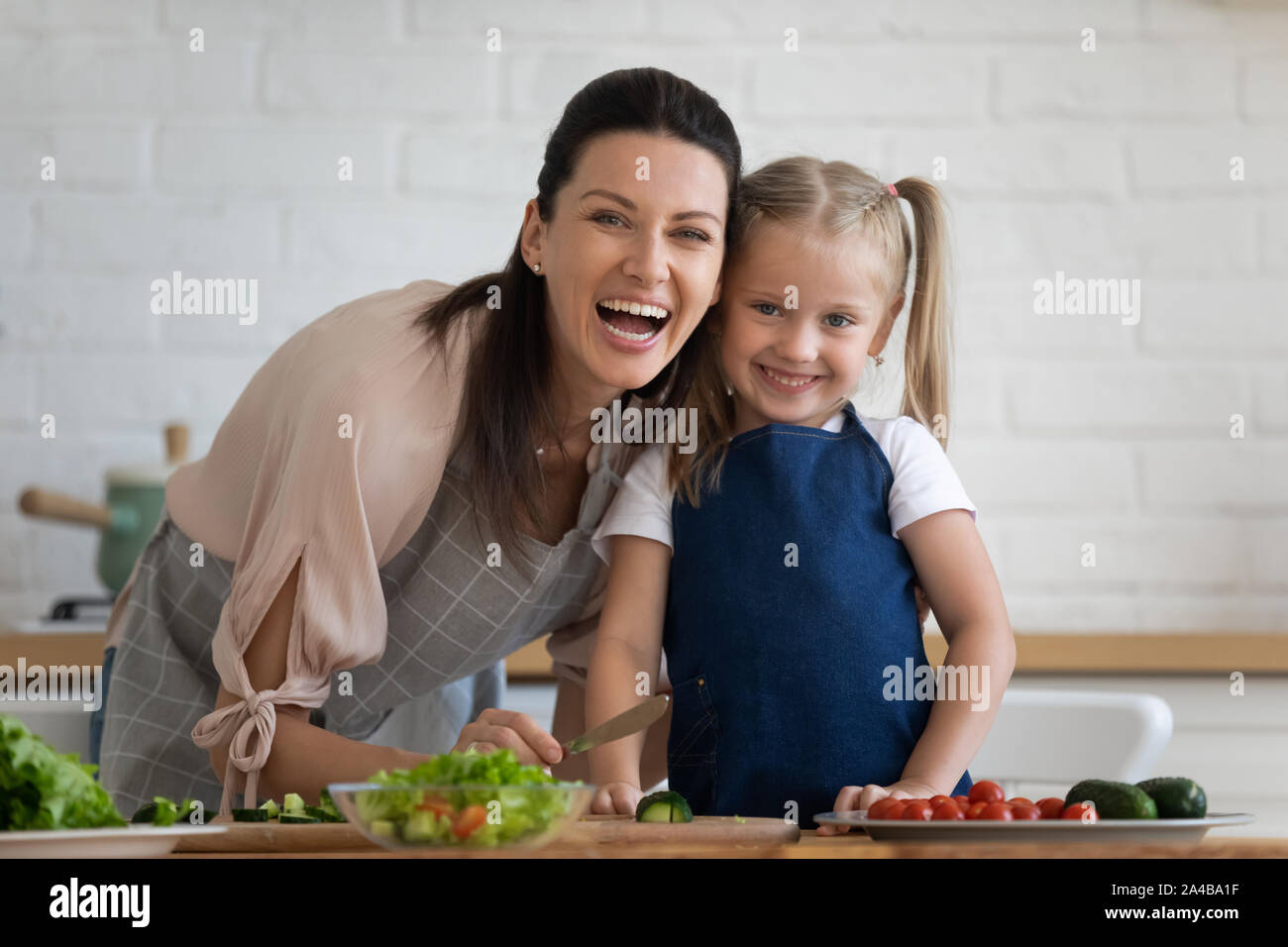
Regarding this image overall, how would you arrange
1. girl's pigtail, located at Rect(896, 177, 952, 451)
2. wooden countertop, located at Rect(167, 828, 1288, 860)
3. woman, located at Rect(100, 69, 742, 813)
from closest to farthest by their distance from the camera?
wooden countertop, located at Rect(167, 828, 1288, 860), woman, located at Rect(100, 69, 742, 813), girl's pigtail, located at Rect(896, 177, 952, 451)

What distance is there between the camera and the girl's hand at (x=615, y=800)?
3.63 feet

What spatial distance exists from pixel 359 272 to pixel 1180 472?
1464mm

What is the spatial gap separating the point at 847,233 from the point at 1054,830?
82cm

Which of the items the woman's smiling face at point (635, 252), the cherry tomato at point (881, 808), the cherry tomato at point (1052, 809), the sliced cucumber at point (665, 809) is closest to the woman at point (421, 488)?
the woman's smiling face at point (635, 252)

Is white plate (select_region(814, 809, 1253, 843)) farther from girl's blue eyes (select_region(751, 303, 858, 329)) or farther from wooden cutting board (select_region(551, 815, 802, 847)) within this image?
girl's blue eyes (select_region(751, 303, 858, 329))

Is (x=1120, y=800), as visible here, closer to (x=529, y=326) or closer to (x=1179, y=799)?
(x=1179, y=799)

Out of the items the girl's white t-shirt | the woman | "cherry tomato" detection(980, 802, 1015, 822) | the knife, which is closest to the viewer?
"cherry tomato" detection(980, 802, 1015, 822)

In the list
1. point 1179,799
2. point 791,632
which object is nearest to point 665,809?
point 1179,799

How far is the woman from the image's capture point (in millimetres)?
1278

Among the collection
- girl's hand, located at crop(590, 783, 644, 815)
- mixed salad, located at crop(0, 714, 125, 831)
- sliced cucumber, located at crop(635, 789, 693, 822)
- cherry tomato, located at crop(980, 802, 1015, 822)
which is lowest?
girl's hand, located at crop(590, 783, 644, 815)

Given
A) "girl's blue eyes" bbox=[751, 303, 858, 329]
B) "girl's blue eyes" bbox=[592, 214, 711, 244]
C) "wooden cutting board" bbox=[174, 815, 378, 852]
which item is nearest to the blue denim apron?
"girl's blue eyes" bbox=[751, 303, 858, 329]

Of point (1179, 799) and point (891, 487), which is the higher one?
point (891, 487)

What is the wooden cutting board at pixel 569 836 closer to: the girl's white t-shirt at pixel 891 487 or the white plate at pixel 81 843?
the white plate at pixel 81 843

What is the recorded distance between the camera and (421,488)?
1358mm
